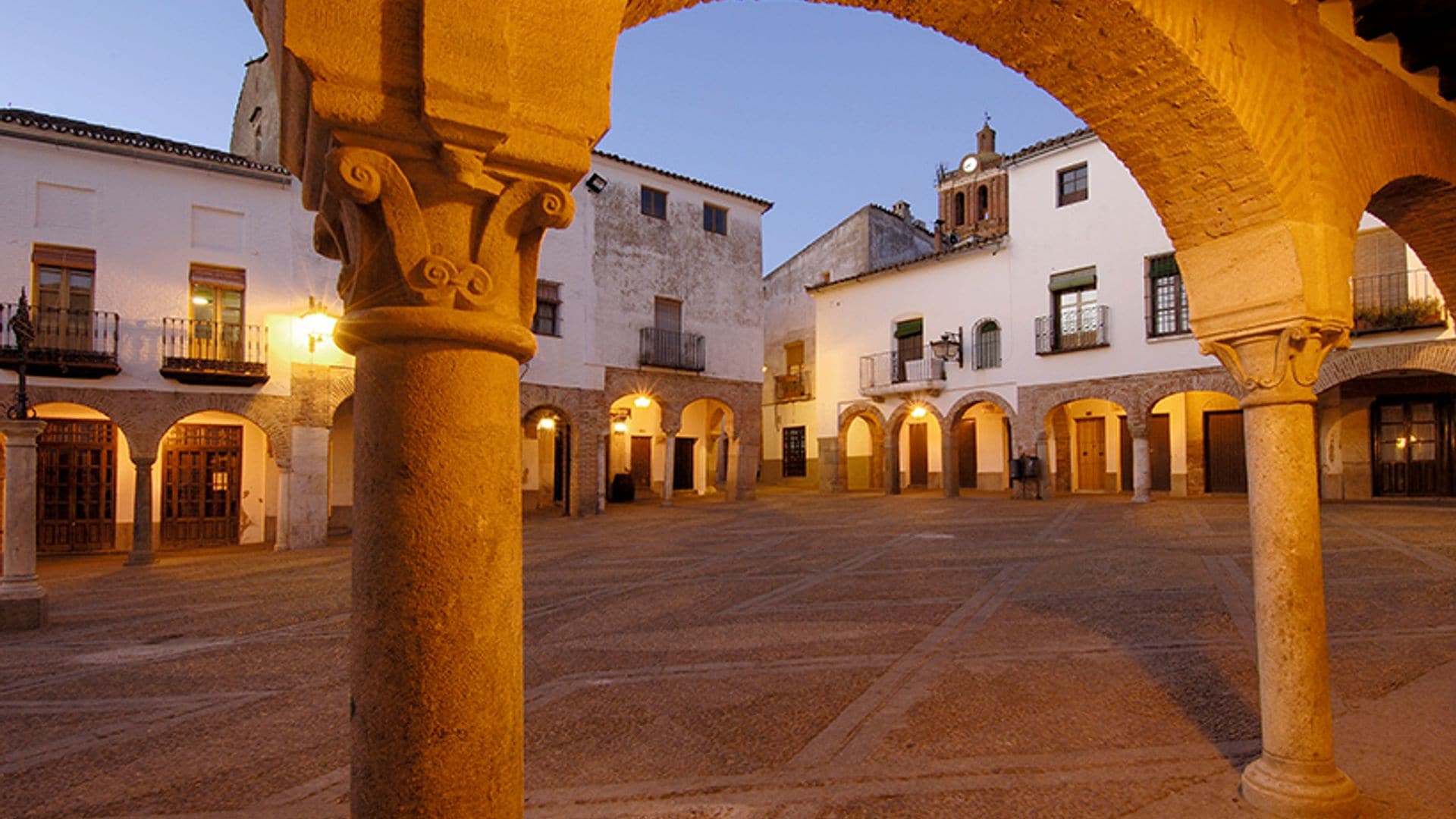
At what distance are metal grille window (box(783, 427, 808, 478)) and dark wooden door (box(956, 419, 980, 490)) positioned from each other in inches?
240

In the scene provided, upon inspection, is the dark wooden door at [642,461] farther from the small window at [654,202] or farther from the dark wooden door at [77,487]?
the dark wooden door at [77,487]

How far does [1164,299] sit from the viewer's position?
1842cm

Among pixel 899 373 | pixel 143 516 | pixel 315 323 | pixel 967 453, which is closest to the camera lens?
pixel 143 516

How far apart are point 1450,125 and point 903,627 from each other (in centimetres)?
457

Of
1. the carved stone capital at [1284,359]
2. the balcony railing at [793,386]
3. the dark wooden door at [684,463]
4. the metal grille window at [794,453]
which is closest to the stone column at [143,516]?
the carved stone capital at [1284,359]

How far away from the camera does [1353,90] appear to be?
3.87m

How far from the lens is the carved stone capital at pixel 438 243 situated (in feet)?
5.54

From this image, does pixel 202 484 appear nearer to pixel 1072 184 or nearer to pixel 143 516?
pixel 143 516

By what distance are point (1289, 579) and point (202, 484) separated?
54.4 feet

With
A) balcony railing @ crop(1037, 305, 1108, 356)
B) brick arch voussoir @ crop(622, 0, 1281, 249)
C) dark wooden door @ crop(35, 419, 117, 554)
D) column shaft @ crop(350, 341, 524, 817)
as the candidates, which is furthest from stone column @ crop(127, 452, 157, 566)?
balcony railing @ crop(1037, 305, 1108, 356)

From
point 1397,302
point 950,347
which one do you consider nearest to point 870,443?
point 950,347

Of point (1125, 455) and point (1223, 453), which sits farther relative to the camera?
point (1125, 455)

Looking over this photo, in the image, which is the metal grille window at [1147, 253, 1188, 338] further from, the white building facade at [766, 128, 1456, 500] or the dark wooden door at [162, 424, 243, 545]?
the dark wooden door at [162, 424, 243, 545]

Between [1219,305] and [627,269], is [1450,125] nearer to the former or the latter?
[1219,305]
